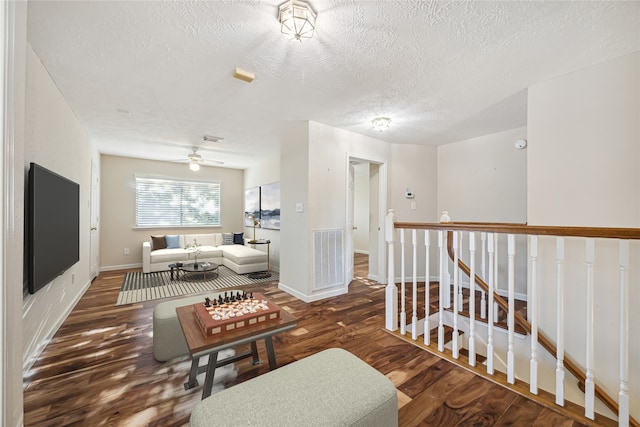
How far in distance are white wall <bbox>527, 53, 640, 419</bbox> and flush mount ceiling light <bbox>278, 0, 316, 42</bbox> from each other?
227cm

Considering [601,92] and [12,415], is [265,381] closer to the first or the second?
[12,415]

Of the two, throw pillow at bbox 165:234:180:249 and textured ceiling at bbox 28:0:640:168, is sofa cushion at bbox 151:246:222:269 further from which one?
textured ceiling at bbox 28:0:640:168

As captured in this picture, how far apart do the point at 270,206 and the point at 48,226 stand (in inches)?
148

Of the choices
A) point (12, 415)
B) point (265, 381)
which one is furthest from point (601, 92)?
point (12, 415)

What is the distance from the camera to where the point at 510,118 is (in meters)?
3.30

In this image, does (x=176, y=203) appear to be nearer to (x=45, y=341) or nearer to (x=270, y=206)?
(x=270, y=206)

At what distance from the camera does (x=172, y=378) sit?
6.03 feet

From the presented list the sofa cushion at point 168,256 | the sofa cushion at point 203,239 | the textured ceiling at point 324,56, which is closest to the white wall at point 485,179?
the textured ceiling at point 324,56

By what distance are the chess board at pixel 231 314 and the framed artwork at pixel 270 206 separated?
356 centimetres

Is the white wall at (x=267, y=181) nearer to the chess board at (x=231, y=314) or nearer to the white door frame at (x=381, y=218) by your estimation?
the white door frame at (x=381, y=218)

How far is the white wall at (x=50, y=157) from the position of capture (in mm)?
1913

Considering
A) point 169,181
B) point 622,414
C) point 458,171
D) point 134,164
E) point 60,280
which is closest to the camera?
point 622,414

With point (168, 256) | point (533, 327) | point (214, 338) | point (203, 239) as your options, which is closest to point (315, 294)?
point (214, 338)

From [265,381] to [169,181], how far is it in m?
6.07
